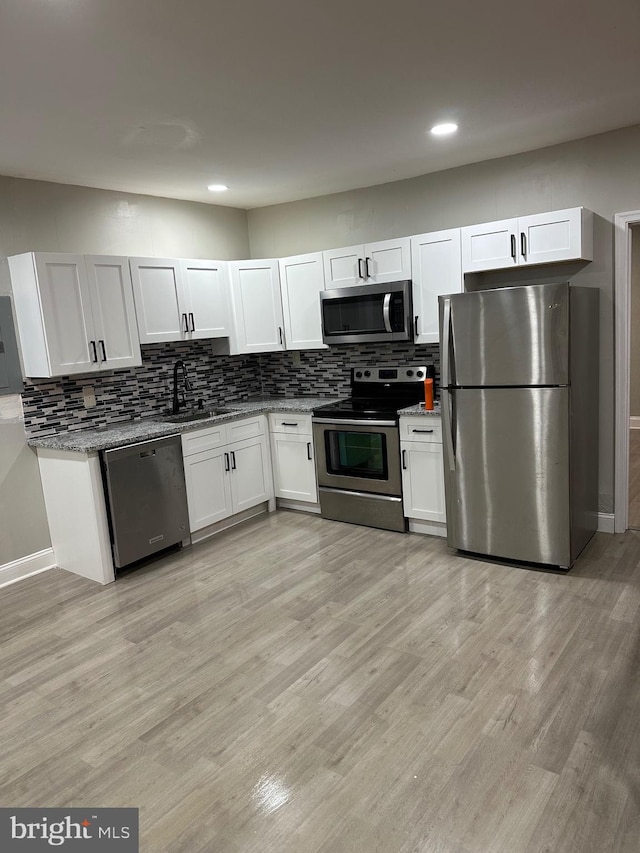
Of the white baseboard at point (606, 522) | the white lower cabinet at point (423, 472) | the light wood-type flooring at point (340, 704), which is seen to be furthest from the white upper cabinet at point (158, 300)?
the white baseboard at point (606, 522)

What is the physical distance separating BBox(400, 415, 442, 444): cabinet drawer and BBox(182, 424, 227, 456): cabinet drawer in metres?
1.37

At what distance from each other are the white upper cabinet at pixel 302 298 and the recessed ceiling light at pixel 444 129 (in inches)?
58.7

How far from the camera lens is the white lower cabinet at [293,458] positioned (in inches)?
189

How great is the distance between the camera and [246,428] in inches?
188

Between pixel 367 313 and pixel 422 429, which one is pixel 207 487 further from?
pixel 367 313

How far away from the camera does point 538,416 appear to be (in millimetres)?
3428

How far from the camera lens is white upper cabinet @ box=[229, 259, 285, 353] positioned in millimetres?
4992

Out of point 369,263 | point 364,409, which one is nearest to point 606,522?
point 364,409

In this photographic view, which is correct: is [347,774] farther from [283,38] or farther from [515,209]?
[515,209]

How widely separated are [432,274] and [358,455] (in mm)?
1424

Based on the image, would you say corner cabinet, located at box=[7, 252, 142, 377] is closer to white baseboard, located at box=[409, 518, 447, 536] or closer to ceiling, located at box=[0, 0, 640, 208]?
ceiling, located at box=[0, 0, 640, 208]

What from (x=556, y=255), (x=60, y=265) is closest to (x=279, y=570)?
(x=60, y=265)

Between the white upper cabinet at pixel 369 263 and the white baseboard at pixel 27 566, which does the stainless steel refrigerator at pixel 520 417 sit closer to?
the white upper cabinet at pixel 369 263

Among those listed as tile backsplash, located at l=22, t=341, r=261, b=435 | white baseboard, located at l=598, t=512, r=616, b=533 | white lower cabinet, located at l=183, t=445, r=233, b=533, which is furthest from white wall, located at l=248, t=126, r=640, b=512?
white lower cabinet, located at l=183, t=445, r=233, b=533
